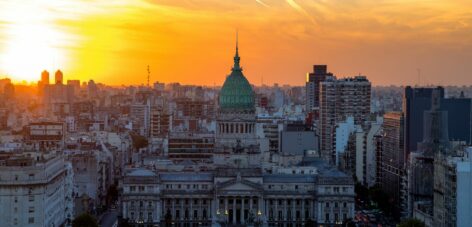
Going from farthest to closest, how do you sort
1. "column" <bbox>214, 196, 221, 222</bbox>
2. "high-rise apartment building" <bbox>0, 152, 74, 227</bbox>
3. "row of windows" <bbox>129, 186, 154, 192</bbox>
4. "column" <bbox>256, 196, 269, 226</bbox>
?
1. "column" <bbox>214, 196, 221, 222</bbox>
2. "column" <bbox>256, 196, 269, 226</bbox>
3. "row of windows" <bbox>129, 186, 154, 192</bbox>
4. "high-rise apartment building" <bbox>0, 152, 74, 227</bbox>

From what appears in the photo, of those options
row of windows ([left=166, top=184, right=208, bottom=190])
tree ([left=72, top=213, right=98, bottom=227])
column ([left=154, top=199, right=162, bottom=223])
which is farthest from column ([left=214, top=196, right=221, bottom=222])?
tree ([left=72, top=213, right=98, bottom=227])

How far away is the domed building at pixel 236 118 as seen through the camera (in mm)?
110062

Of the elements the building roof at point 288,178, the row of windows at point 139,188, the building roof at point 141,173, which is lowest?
the row of windows at point 139,188

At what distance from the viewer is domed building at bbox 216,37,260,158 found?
361ft

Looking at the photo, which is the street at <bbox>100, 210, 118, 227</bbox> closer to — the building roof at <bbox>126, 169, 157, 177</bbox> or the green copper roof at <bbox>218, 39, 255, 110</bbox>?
the building roof at <bbox>126, 169, 157, 177</bbox>

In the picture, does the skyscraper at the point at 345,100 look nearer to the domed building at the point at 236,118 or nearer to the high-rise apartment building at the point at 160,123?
the high-rise apartment building at the point at 160,123

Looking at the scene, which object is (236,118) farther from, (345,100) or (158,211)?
(345,100)

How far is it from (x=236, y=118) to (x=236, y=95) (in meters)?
3.00

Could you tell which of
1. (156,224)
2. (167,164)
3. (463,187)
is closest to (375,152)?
(167,164)

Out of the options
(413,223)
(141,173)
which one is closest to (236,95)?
(141,173)

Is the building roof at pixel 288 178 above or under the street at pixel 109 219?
above

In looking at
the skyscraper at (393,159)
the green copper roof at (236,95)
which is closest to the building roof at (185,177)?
the green copper roof at (236,95)

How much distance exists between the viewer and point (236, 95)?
371ft

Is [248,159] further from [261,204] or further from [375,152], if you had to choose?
[375,152]
